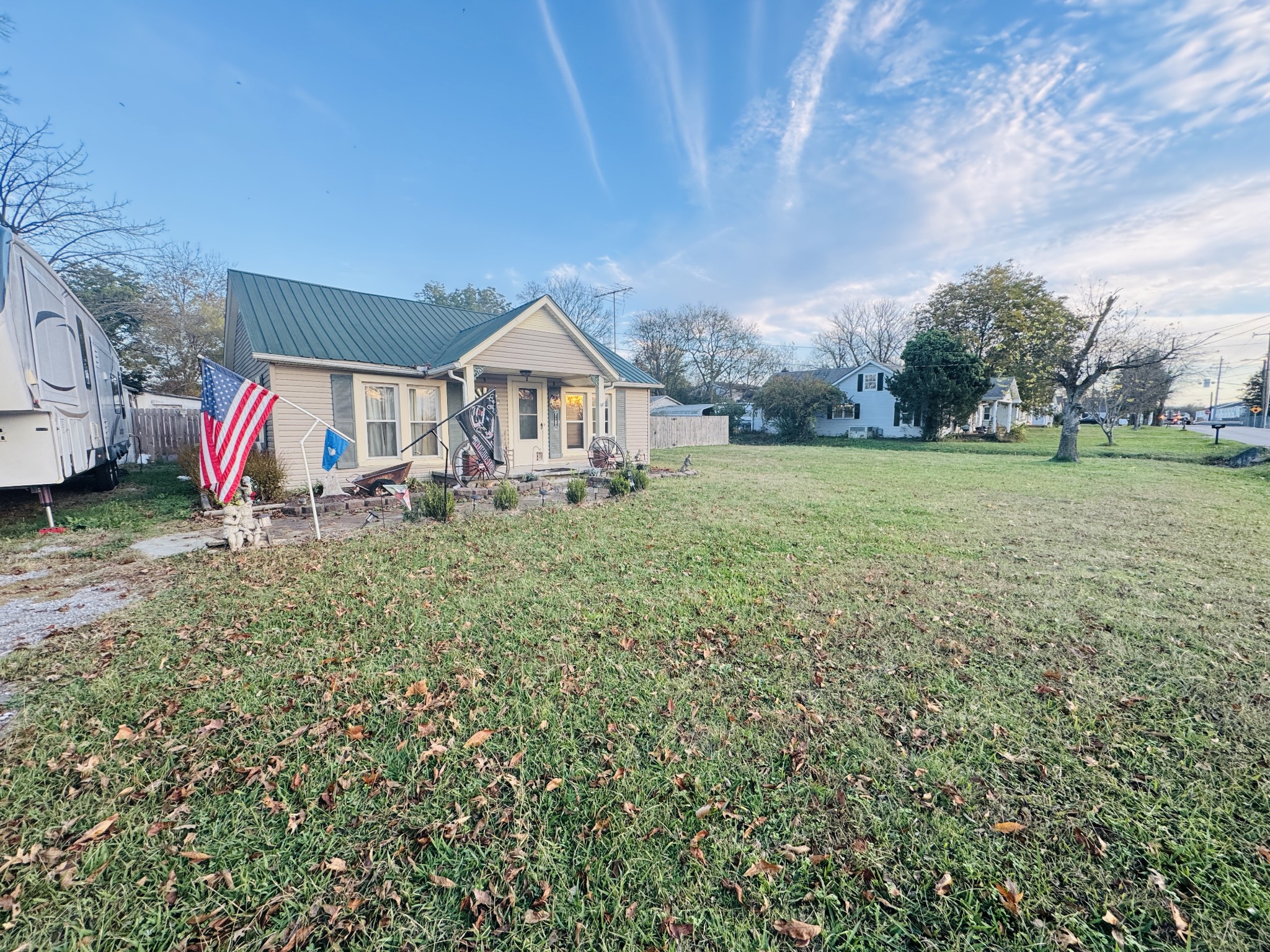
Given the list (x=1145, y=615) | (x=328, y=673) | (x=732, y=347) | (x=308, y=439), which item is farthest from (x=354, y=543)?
(x=732, y=347)

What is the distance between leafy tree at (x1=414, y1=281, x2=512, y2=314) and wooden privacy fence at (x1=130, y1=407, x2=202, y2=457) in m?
27.2

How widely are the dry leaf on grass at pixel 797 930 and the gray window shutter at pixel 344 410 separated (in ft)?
39.2

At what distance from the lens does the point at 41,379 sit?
6.40m

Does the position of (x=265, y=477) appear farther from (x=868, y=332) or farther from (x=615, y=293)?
(x=868, y=332)

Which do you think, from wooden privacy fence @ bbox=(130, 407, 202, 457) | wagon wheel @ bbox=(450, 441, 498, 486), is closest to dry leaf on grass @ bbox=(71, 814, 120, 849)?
wagon wheel @ bbox=(450, 441, 498, 486)

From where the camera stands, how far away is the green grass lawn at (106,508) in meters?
7.42

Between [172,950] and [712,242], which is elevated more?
[712,242]

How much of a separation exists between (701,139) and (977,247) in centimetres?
1606

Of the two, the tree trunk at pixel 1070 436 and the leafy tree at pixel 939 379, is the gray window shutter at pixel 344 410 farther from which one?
the leafy tree at pixel 939 379

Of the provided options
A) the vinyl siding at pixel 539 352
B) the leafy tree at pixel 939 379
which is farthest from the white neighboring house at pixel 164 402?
the leafy tree at pixel 939 379

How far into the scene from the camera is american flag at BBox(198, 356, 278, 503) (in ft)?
19.1

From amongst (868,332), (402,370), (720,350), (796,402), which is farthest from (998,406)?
(402,370)

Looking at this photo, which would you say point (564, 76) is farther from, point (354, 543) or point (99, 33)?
point (354, 543)

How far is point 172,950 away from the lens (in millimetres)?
1661
